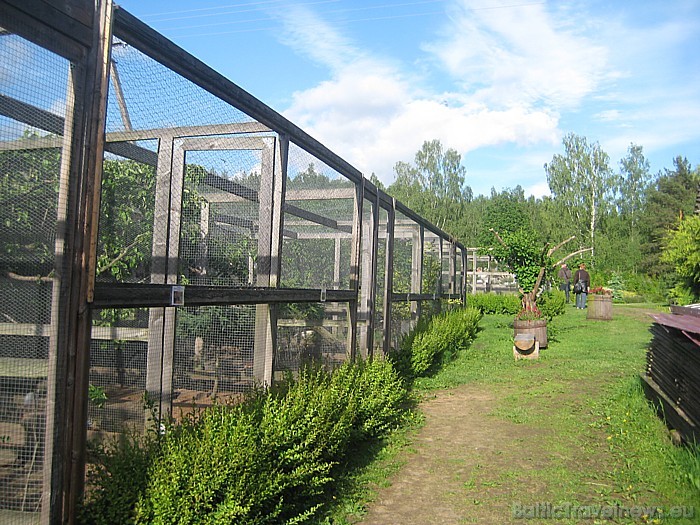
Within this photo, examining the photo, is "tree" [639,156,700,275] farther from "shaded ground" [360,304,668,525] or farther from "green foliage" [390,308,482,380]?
"shaded ground" [360,304,668,525]

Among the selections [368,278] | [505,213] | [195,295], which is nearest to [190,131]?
[195,295]

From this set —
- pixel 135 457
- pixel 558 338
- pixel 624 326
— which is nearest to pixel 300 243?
pixel 135 457

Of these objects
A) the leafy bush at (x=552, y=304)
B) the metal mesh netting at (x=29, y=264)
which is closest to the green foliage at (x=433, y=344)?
the leafy bush at (x=552, y=304)

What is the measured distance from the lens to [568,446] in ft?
17.7

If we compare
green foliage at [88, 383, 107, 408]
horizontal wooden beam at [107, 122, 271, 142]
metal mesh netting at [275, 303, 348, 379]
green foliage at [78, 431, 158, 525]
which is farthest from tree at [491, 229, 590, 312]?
green foliage at [78, 431, 158, 525]

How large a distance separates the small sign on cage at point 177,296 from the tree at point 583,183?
4342 centimetres

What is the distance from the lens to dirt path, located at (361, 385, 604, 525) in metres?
3.91

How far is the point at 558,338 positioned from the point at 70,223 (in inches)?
507

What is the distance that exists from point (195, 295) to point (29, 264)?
991 mm

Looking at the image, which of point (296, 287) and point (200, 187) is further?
point (296, 287)

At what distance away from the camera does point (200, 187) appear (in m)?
3.40

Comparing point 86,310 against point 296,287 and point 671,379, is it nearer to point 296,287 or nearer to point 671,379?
point 296,287

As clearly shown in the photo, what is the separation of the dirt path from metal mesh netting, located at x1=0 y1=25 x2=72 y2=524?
7.03ft

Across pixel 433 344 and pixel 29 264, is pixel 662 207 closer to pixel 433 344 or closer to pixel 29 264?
pixel 433 344
